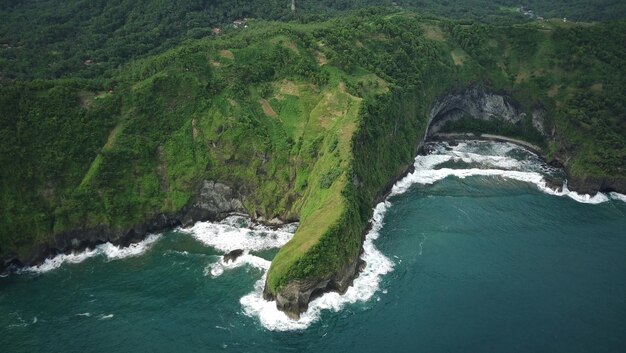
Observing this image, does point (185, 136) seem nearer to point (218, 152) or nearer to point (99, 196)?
point (218, 152)

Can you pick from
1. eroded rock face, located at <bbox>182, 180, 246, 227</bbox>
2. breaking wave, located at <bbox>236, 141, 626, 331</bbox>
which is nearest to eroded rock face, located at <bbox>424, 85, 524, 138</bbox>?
breaking wave, located at <bbox>236, 141, 626, 331</bbox>

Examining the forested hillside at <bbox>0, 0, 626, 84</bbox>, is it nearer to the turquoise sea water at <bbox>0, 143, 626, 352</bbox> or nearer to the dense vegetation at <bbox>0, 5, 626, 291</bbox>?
the dense vegetation at <bbox>0, 5, 626, 291</bbox>

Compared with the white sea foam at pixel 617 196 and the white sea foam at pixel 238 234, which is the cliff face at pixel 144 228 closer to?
the white sea foam at pixel 238 234

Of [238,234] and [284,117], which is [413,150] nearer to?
[284,117]

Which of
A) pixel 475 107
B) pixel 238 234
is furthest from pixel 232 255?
pixel 475 107

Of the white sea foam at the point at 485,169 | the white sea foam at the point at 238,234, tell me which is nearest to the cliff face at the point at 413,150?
the white sea foam at the point at 485,169

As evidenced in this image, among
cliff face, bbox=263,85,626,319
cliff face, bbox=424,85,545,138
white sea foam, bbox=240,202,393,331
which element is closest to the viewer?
white sea foam, bbox=240,202,393,331

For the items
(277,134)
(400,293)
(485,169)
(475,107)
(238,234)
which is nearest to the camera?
(400,293)
